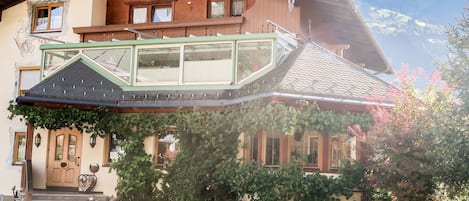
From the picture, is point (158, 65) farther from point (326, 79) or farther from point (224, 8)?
point (326, 79)

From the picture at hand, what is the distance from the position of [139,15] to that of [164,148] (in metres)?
4.78

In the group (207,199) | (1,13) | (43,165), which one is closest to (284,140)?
(207,199)

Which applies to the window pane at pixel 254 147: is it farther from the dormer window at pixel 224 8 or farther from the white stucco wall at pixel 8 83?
the white stucco wall at pixel 8 83

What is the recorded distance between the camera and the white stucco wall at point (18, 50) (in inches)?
669

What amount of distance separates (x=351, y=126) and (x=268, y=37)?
9.78ft

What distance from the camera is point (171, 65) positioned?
14.5 metres

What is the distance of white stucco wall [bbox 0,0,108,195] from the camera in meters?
17.0

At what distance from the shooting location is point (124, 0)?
17391mm

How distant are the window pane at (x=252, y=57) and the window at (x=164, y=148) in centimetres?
240

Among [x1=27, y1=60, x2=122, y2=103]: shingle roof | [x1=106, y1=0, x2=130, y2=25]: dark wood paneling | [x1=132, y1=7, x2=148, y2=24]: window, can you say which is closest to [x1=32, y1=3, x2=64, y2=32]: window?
[x1=106, y1=0, x2=130, y2=25]: dark wood paneling

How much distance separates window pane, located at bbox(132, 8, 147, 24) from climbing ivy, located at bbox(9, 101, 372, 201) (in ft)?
12.4

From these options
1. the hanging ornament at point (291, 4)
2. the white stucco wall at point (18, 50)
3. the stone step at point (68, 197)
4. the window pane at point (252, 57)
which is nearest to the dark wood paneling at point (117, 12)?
the white stucco wall at point (18, 50)

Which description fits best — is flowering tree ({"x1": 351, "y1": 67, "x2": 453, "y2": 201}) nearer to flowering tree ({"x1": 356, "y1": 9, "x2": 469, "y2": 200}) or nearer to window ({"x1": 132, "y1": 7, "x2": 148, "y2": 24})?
flowering tree ({"x1": 356, "y1": 9, "x2": 469, "y2": 200})

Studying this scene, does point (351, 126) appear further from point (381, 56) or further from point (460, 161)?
point (381, 56)
